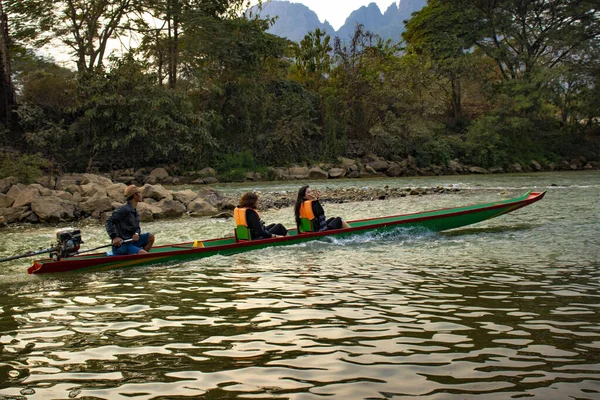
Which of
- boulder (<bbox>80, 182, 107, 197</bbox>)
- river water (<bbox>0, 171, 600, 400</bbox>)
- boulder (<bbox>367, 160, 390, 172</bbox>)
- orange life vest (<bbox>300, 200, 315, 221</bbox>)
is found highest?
boulder (<bbox>367, 160, 390, 172</bbox>)

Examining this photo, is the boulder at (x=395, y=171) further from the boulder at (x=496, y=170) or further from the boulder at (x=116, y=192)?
the boulder at (x=116, y=192)

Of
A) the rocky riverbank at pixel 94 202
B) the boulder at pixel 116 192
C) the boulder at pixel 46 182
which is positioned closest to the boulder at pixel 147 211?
the rocky riverbank at pixel 94 202

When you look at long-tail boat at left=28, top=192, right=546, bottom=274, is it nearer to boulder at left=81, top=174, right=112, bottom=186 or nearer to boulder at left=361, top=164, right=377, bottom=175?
boulder at left=81, top=174, right=112, bottom=186

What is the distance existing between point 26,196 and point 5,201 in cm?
52

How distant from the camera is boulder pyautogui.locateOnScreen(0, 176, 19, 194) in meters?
16.1

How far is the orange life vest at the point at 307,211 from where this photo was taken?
9328 mm

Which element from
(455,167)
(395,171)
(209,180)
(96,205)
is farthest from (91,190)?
(455,167)

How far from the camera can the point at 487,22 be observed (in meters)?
35.2

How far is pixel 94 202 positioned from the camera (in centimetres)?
1505

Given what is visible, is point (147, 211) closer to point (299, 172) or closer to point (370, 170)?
point (299, 172)

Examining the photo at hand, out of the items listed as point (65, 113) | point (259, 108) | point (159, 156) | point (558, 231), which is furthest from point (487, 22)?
point (558, 231)

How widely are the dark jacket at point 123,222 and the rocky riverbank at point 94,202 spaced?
21.1 ft

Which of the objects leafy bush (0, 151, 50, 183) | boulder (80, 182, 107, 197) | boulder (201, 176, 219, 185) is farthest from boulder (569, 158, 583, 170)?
leafy bush (0, 151, 50, 183)

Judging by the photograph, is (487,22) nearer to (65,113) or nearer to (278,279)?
(65,113)
